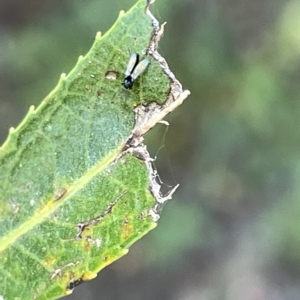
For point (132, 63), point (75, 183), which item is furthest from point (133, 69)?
point (75, 183)

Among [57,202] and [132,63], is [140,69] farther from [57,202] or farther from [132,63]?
[57,202]

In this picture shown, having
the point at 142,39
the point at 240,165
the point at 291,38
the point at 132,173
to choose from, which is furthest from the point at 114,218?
the point at 291,38

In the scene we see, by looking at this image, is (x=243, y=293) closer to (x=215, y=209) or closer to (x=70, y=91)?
(x=215, y=209)

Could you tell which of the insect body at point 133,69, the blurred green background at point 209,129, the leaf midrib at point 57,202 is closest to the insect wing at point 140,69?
the insect body at point 133,69

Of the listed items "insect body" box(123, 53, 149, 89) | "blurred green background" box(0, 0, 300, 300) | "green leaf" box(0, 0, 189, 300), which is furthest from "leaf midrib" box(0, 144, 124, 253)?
"blurred green background" box(0, 0, 300, 300)

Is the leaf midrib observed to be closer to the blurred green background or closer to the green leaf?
the green leaf

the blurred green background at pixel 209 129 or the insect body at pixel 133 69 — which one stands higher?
the blurred green background at pixel 209 129

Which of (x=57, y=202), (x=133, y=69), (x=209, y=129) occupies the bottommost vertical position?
(x=57, y=202)

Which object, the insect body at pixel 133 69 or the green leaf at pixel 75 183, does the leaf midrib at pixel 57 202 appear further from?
the insect body at pixel 133 69
